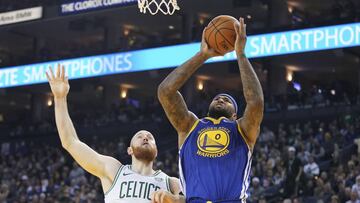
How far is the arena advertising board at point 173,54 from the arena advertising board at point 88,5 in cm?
158

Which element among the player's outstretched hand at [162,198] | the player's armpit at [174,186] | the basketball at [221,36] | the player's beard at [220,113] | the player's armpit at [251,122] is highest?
the basketball at [221,36]

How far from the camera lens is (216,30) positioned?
469 centimetres

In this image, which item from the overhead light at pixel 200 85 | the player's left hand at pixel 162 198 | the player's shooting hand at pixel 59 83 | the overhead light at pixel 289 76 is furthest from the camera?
the overhead light at pixel 200 85

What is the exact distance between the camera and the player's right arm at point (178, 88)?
4.65m

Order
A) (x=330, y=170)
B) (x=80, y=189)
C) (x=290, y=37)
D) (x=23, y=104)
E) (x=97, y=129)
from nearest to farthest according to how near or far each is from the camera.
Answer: (x=330, y=170)
(x=80, y=189)
(x=290, y=37)
(x=97, y=129)
(x=23, y=104)

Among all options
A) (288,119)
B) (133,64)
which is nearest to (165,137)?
(133,64)

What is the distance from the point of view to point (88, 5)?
20578mm

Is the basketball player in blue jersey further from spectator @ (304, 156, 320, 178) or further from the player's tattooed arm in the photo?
spectator @ (304, 156, 320, 178)

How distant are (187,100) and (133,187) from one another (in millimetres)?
19467

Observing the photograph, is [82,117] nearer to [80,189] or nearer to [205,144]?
[80,189]

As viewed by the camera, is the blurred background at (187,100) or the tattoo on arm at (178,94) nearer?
the tattoo on arm at (178,94)

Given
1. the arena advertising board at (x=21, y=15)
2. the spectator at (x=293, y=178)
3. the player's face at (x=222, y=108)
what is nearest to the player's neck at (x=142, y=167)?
the player's face at (x=222, y=108)

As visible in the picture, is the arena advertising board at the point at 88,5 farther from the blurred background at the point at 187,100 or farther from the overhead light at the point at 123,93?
the overhead light at the point at 123,93

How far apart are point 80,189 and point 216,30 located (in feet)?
44.7
